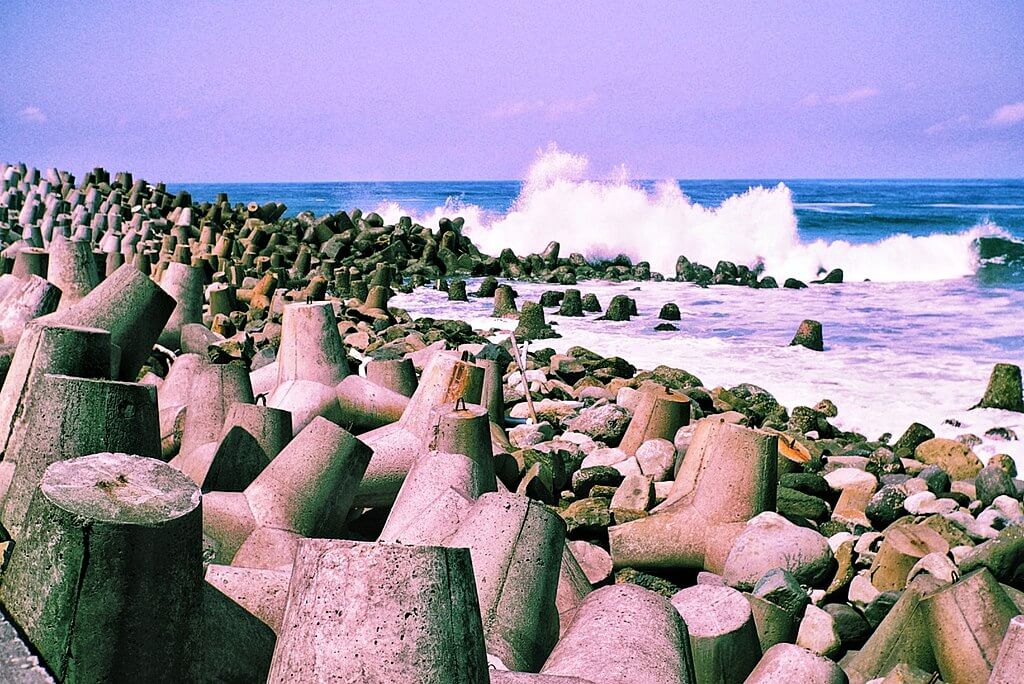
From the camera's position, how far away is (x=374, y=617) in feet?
5.67

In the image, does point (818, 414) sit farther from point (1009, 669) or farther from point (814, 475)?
point (1009, 669)

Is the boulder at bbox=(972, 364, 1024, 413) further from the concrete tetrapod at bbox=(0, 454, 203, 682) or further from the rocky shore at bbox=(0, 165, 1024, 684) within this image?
the concrete tetrapod at bbox=(0, 454, 203, 682)

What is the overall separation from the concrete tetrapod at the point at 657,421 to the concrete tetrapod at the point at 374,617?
4.05 m

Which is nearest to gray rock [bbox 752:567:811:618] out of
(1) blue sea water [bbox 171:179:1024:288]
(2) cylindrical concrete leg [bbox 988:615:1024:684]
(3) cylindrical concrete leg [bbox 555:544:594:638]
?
(3) cylindrical concrete leg [bbox 555:544:594:638]

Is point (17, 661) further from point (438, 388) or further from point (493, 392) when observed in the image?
point (493, 392)

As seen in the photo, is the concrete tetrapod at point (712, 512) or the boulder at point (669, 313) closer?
the concrete tetrapod at point (712, 512)

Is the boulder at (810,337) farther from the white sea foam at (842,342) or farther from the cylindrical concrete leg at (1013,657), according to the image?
the cylindrical concrete leg at (1013,657)

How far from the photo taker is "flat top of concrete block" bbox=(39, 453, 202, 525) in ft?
6.21

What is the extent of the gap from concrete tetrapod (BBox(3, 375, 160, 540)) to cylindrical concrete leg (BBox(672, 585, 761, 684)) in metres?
1.57

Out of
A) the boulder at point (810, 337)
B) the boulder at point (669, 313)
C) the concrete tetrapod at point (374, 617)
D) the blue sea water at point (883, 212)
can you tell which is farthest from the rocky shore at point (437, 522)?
the blue sea water at point (883, 212)

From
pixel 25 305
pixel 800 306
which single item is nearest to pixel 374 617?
pixel 25 305

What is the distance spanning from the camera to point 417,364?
695 cm

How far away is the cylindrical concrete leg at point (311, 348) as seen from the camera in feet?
16.9

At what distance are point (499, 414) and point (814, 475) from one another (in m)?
1.72
